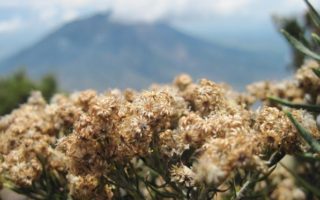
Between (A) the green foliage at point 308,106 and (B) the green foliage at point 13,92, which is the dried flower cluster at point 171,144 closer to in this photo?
(A) the green foliage at point 308,106

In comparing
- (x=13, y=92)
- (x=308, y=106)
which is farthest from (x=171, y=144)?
(x=13, y=92)

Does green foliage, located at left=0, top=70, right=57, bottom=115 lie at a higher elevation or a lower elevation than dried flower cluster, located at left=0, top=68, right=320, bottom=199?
higher

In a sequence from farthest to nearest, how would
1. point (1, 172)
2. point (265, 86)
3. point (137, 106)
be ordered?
point (265, 86) → point (1, 172) → point (137, 106)

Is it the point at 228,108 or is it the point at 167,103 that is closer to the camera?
the point at 167,103

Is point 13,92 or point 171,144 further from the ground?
point 13,92

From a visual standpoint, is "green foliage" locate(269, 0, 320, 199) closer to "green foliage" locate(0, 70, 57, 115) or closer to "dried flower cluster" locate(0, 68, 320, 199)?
"dried flower cluster" locate(0, 68, 320, 199)

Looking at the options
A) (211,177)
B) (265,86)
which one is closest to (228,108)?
(211,177)

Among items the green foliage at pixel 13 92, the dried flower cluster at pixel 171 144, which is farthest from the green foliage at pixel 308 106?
the green foliage at pixel 13 92

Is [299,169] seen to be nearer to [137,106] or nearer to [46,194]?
[46,194]

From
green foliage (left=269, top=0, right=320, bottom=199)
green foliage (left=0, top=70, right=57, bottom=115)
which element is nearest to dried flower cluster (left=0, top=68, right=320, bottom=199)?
green foliage (left=269, top=0, right=320, bottom=199)

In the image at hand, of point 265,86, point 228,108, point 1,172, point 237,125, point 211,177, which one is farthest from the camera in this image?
point 265,86

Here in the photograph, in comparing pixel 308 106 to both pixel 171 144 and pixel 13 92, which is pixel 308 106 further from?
pixel 13 92
